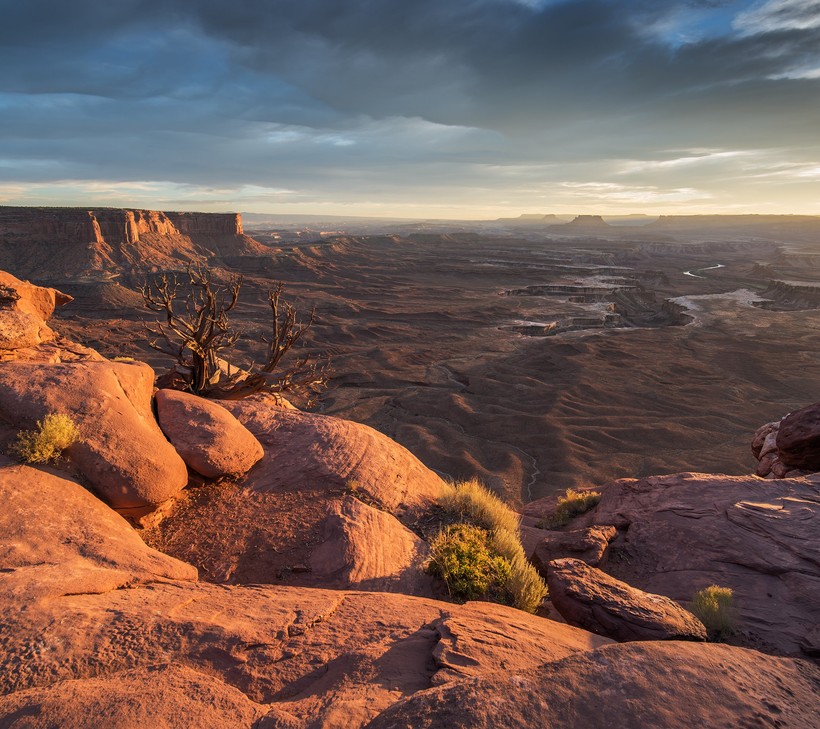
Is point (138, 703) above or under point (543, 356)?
above

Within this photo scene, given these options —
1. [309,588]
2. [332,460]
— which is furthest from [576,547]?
[309,588]

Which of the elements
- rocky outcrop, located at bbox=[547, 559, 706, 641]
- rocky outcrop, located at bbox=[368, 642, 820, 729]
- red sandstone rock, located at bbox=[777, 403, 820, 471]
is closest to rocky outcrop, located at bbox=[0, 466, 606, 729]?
rocky outcrop, located at bbox=[547, 559, 706, 641]

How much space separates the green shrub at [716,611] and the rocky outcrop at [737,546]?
122mm

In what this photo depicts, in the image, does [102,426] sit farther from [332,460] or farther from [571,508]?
[571,508]

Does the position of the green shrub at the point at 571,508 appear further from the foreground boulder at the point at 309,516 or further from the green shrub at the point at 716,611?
the green shrub at the point at 716,611

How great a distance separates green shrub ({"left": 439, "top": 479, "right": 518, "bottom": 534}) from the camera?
7.11m

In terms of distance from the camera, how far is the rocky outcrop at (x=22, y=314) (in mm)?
7035

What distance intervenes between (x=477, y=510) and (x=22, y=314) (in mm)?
7926

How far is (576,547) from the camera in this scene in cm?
702

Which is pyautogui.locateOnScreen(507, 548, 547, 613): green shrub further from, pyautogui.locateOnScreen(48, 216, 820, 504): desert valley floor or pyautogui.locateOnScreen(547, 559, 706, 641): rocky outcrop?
pyautogui.locateOnScreen(48, 216, 820, 504): desert valley floor

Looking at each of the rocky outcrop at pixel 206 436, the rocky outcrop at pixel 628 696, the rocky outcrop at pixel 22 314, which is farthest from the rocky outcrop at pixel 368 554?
the rocky outcrop at pixel 22 314

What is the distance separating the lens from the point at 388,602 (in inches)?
179

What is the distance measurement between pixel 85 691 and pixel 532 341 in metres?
42.4

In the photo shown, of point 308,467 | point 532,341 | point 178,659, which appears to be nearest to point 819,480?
point 308,467
